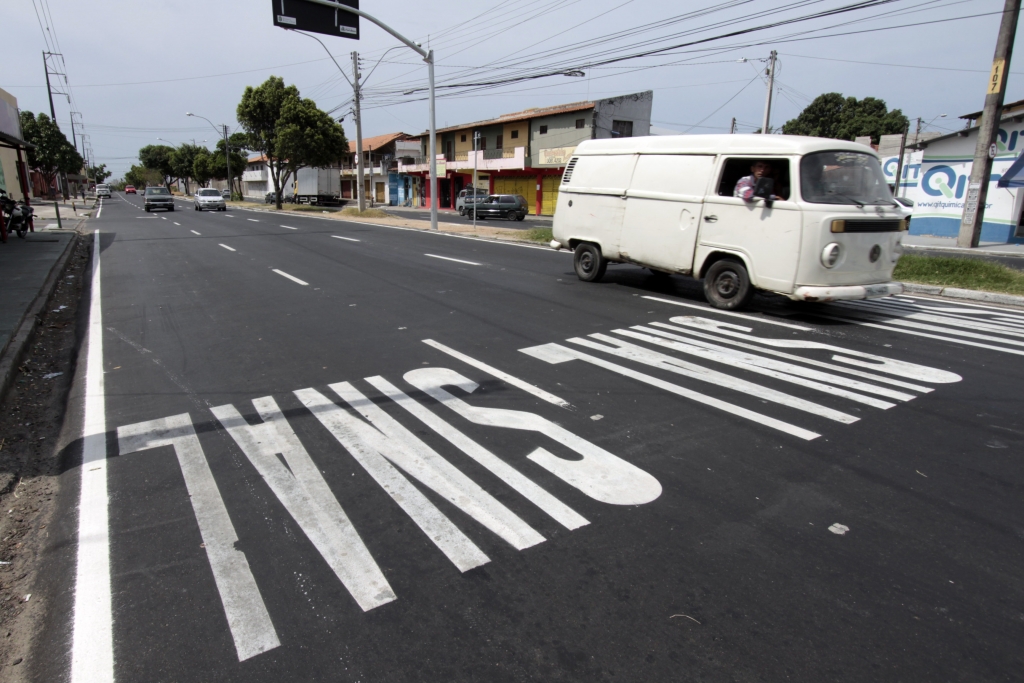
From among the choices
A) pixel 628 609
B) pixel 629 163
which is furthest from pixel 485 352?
pixel 629 163

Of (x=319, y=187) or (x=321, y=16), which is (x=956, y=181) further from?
(x=319, y=187)

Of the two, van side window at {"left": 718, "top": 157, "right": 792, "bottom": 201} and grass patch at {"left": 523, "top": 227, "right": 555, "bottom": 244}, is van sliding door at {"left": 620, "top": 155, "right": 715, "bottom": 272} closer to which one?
van side window at {"left": 718, "top": 157, "right": 792, "bottom": 201}

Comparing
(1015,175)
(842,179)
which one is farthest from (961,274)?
(1015,175)

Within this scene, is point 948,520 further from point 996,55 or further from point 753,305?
point 996,55

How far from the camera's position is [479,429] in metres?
4.64

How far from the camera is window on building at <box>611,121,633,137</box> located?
4070 cm

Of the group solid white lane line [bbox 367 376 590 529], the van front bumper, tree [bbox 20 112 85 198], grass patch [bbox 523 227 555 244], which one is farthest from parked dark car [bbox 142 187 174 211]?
the van front bumper

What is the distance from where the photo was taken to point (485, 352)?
664cm

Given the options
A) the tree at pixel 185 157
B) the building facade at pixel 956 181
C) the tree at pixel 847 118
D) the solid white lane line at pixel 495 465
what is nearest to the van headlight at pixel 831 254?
the solid white lane line at pixel 495 465

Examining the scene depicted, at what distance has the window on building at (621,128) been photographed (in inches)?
1602

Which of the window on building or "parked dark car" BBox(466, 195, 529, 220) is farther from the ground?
the window on building

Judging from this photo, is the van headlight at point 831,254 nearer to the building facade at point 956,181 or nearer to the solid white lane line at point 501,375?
the solid white lane line at point 501,375

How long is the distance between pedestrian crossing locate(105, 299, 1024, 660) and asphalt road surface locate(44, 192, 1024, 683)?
2 centimetres

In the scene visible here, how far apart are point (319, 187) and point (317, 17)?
148 feet
